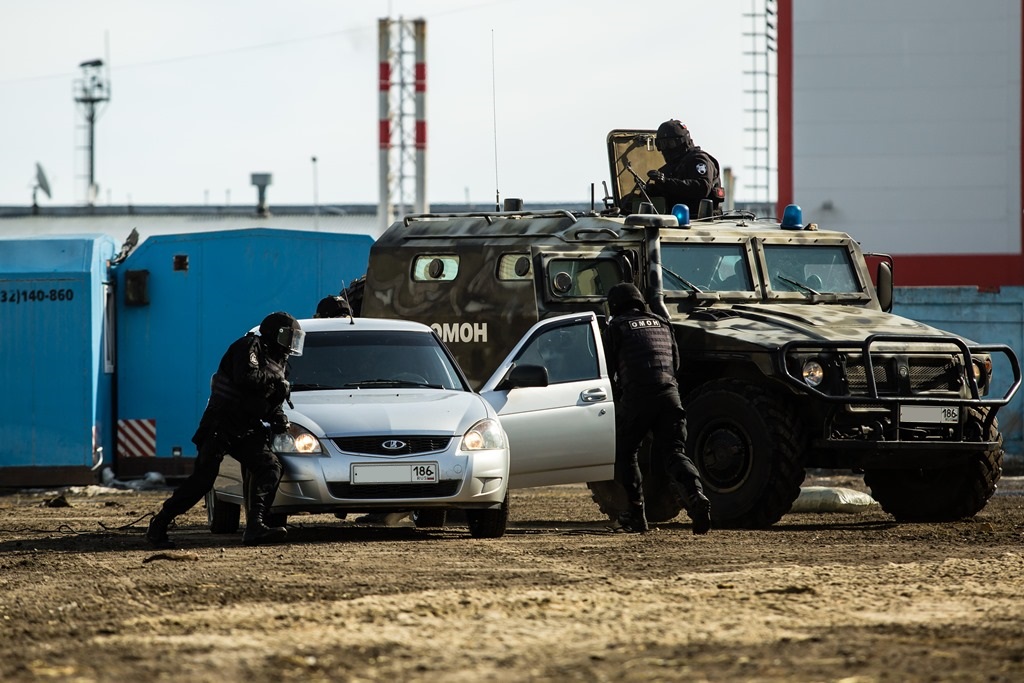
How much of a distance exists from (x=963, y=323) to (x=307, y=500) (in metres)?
13.4

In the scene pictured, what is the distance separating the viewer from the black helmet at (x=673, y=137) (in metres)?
16.3

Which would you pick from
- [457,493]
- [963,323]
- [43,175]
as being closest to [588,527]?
[457,493]

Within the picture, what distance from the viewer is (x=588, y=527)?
555 inches

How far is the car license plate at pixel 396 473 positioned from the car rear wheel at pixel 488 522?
704 millimetres

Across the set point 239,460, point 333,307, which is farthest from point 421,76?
point 239,460

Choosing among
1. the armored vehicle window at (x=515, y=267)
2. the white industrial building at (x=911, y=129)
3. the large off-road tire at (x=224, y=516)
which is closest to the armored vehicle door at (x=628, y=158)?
the armored vehicle window at (x=515, y=267)

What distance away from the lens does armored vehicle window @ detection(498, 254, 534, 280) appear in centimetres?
1461

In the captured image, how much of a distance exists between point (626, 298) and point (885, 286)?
3275mm

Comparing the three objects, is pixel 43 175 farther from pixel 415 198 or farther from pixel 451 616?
pixel 451 616

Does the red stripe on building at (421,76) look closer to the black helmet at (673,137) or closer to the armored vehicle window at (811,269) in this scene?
the black helmet at (673,137)

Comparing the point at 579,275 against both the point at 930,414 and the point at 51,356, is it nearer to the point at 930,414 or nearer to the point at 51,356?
the point at 930,414

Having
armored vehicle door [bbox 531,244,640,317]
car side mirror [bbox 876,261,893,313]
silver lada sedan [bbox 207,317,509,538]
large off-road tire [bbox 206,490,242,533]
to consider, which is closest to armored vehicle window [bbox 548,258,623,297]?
armored vehicle door [bbox 531,244,640,317]

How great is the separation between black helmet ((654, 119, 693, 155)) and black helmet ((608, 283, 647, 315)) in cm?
364

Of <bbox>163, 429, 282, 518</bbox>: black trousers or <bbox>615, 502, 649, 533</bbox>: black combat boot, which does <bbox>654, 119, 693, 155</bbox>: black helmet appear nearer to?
<bbox>615, 502, 649, 533</bbox>: black combat boot
